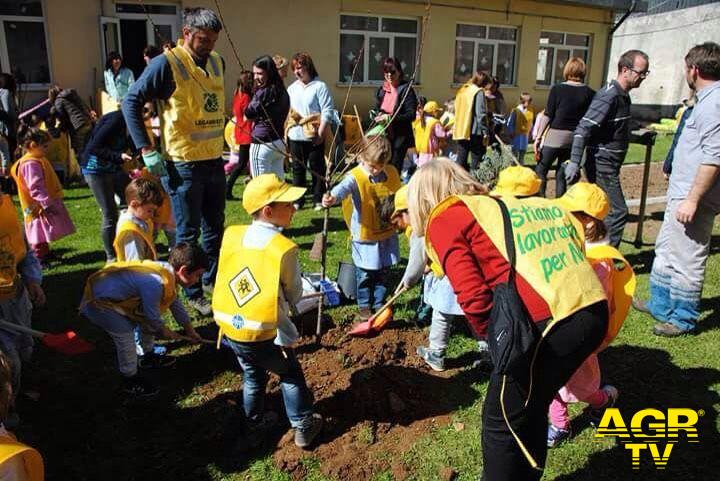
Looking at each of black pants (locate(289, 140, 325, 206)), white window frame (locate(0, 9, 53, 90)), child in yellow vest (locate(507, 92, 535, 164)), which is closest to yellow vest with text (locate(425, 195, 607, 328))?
black pants (locate(289, 140, 325, 206))

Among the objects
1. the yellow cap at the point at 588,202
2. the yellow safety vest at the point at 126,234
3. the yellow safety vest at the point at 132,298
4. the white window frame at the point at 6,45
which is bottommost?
the yellow safety vest at the point at 132,298

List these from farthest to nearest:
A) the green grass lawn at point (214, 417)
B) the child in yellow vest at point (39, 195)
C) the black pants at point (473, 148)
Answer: the black pants at point (473, 148)
the child in yellow vest at point (39, 195)
the green grass lawn at point (214, 417)

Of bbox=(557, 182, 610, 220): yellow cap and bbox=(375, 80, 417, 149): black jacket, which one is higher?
bbox=(375, 80, 417, 149): black jacket

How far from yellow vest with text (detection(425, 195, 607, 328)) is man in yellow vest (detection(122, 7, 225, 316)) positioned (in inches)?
108

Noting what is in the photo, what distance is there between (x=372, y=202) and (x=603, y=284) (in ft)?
6.18

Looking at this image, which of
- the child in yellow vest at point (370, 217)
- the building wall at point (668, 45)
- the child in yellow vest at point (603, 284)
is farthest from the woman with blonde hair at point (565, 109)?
the building wall at point (668, 45)

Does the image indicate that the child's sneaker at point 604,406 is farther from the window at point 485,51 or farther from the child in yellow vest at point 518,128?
the window at point 485,51

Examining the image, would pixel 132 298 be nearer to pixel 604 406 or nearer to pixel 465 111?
pixel 604 406

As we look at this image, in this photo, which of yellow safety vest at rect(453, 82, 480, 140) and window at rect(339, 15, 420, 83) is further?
window at rect(339, 15, 420, 83)

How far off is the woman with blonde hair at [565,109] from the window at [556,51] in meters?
12.5

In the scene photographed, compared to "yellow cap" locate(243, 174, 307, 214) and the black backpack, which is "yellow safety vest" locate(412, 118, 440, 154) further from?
the black backpack

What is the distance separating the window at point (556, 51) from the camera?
18375mm

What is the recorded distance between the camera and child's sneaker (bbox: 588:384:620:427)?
3244 mm

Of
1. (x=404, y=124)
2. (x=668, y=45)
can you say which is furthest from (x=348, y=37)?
(x=668, y=45)
